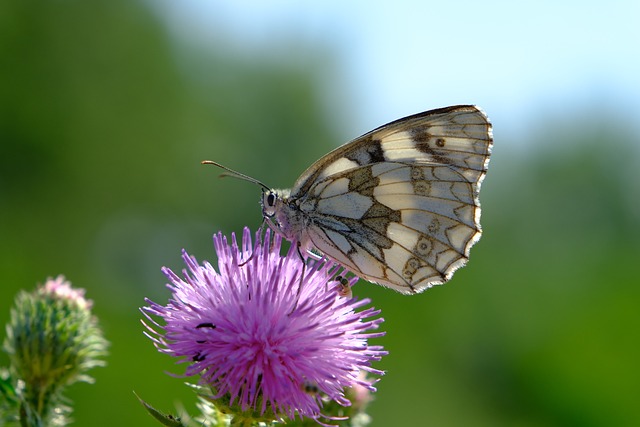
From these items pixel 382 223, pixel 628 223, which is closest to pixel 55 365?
pixel 382 223

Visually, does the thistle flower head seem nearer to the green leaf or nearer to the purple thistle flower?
the purple thistle flower

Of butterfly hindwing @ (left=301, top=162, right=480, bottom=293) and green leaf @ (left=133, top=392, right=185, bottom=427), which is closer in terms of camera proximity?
green leaf @ (left=133, top=392, right=185, bottom=427)

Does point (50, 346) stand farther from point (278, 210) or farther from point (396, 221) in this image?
point (396, 221)

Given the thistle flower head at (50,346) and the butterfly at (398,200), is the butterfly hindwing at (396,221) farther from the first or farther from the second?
the thistle flower head at (50,346)

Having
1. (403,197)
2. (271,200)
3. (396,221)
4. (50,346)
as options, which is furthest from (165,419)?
(403,197)

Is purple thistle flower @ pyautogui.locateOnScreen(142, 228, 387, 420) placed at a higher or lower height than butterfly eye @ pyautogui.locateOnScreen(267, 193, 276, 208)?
lower

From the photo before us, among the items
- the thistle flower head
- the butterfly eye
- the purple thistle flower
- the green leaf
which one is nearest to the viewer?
the green leaf

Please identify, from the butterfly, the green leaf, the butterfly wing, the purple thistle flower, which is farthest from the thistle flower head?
the butterfly wing
